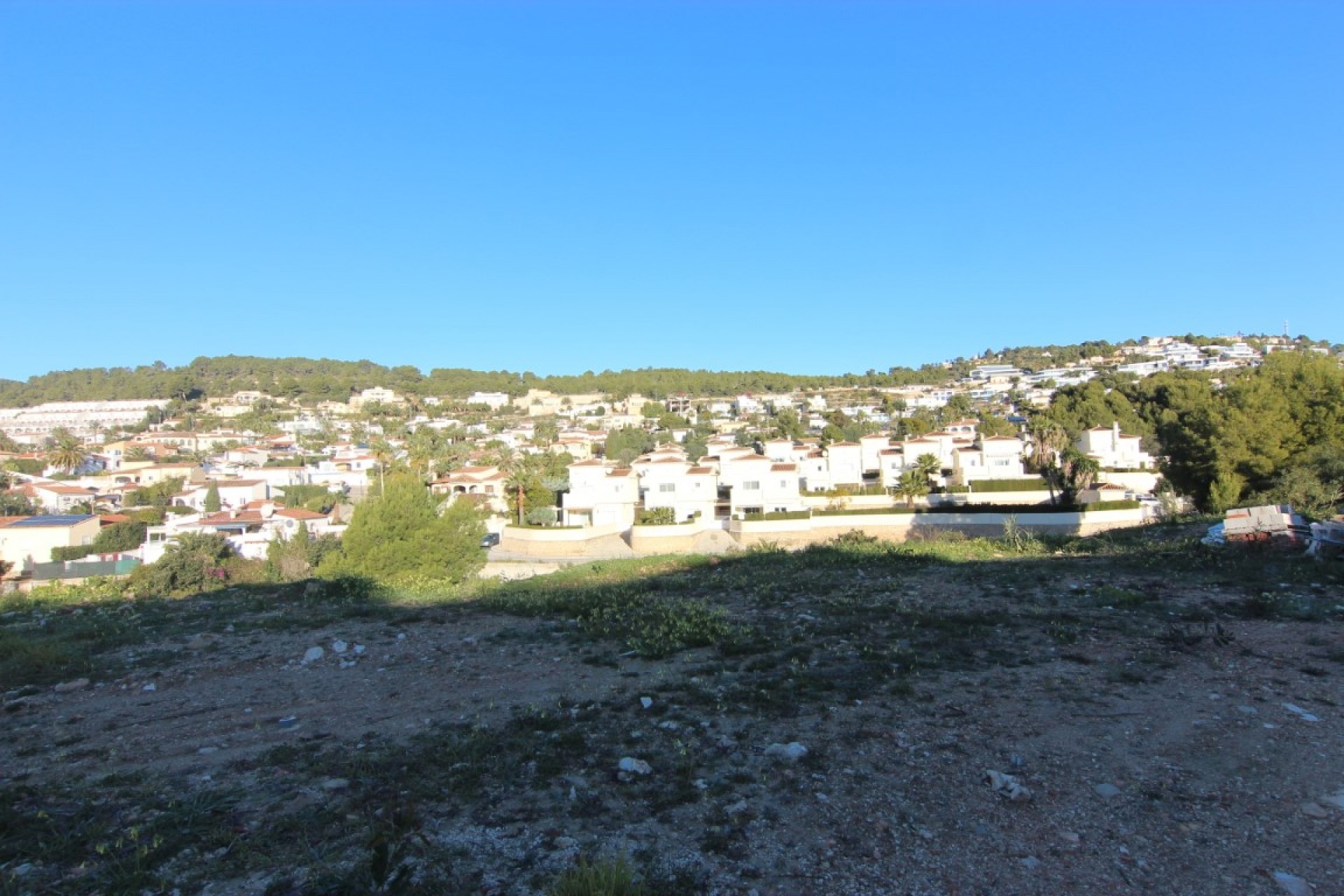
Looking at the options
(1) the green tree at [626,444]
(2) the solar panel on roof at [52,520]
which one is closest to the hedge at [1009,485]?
(1) the green tree at [626,444]

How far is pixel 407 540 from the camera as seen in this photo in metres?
18.8

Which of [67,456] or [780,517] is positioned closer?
[780,517]

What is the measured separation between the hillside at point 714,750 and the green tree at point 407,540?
818 cm

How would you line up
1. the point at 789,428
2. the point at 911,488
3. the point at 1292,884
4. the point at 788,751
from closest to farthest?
the point at 1292,884 → the point at 788,751 → the point at 911,488 → the point at 789,428

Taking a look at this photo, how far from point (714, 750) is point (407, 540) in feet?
51.1

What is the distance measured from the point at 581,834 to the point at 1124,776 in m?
3.63

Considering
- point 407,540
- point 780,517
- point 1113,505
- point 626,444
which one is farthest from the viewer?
point 626,444

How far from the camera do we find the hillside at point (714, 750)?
3.78 meters

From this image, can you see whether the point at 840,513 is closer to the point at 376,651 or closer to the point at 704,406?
the point at 376,651

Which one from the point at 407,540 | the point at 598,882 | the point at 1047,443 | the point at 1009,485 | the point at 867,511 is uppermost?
the point at 1047,443

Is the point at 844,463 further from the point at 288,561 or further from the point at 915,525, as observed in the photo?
the point at 288,561

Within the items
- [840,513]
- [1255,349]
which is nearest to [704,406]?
[840,513]

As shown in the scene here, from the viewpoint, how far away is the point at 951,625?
28.3 feet

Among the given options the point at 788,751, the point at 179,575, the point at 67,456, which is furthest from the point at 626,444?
the point at 788,751
